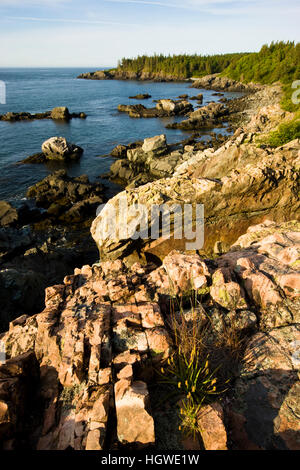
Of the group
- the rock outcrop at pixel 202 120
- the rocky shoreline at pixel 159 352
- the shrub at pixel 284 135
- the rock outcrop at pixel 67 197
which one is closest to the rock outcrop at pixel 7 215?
the rock outcrop at pixel 67 197

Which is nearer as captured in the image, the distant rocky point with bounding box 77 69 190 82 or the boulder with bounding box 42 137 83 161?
the boulder with bounding box 42 137 83 161

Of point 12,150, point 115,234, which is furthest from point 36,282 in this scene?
Result: point 12,150

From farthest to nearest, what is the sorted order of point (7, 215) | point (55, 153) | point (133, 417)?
point (55, 153)
point (7, 215)
point (133, 417)

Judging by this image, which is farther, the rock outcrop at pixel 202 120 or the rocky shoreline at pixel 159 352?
the rock outcrop at pixel 202 120

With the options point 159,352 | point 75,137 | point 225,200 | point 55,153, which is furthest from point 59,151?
→ point 159,352

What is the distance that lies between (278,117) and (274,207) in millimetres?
21316

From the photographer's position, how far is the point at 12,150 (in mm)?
37594

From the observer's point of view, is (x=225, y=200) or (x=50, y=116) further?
(x=50, y=116)

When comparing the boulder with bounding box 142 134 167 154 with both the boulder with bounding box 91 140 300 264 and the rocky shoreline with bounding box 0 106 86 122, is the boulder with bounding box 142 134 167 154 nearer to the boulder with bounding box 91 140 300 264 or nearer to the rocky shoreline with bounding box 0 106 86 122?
the boulder with bounding box 91 140 300 264

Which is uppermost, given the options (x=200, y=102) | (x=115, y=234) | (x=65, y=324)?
(x=200, y=102)

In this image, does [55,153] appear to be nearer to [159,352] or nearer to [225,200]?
[225,200]

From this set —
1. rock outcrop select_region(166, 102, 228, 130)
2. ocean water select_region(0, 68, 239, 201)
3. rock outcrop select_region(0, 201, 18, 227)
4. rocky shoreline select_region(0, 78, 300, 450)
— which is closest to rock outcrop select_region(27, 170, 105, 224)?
ocean water select_region(0, 68, 239, 201)

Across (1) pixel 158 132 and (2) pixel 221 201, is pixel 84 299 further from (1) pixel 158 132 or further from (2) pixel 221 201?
(1) pixel 158 132

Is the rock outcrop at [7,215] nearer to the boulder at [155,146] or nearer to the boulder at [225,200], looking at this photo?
the boulder at [225,200]
